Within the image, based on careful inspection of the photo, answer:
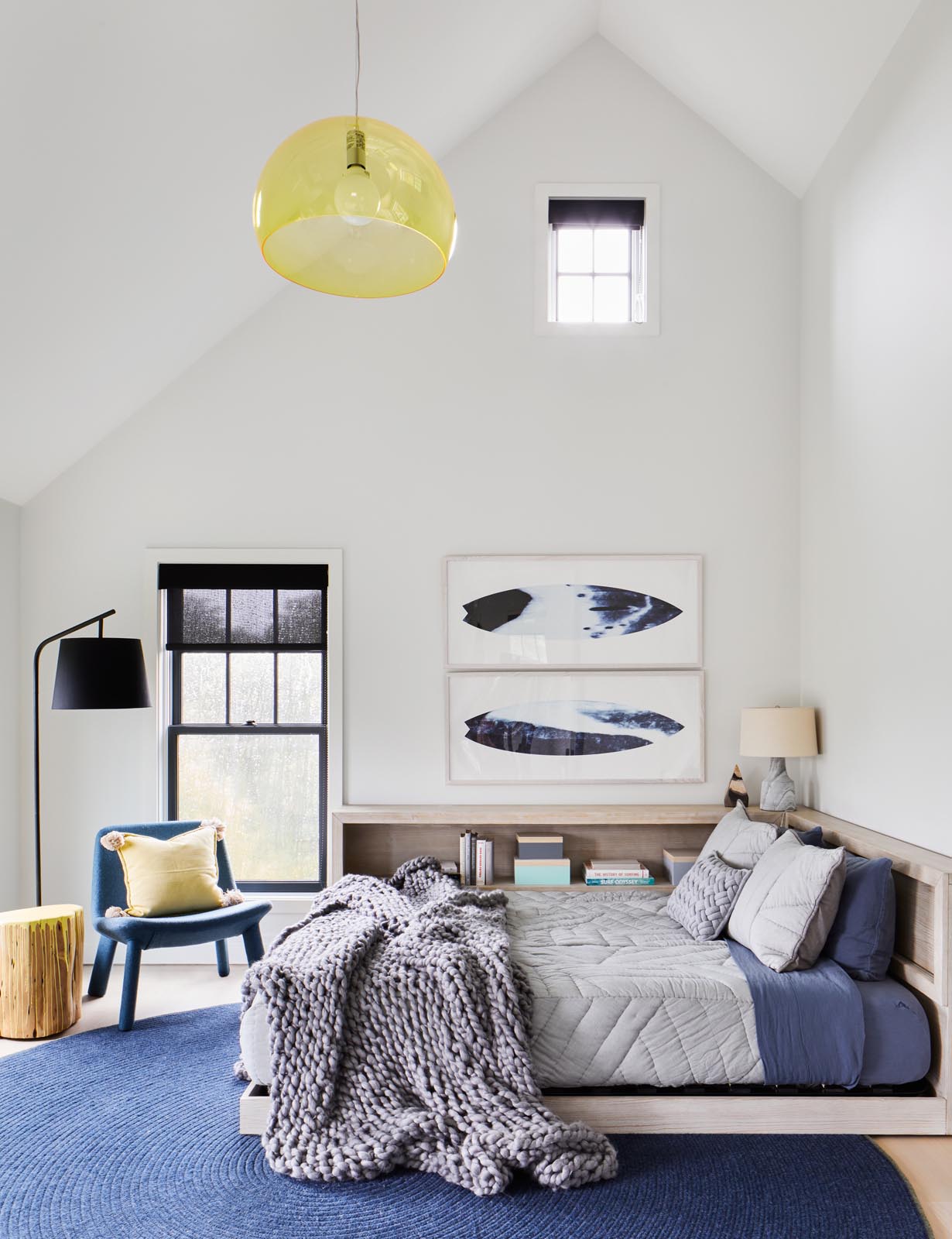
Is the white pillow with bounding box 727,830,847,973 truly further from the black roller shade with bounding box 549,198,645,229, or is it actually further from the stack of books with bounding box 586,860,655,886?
the black roller shade with bounding box 549,198,645,229

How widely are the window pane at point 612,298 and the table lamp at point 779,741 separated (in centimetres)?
202

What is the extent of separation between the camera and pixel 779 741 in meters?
3.83

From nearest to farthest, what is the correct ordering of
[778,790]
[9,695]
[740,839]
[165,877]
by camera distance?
1. [740,839]
2. [165,877]
3. [778,790]
4. [9,695]

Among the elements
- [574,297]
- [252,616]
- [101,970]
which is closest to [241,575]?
[252,616]

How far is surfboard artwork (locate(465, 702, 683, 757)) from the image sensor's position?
13.7 feet

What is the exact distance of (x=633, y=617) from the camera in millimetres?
4176

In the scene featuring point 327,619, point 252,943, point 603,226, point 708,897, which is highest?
point 603,226

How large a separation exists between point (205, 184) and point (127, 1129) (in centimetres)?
318

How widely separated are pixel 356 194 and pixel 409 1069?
2316 millimetres

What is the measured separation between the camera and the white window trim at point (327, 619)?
420 centimetres

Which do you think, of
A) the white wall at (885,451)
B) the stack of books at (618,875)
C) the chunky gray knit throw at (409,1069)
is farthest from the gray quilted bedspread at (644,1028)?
the stack of books at (618,875)

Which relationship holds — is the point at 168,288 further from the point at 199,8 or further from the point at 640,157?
the point at 640,157

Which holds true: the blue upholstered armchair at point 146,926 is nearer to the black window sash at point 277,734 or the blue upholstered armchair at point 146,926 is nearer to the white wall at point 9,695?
the black window sash at point 277,734

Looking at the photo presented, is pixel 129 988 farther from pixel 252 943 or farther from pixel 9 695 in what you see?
pixel 9 695
